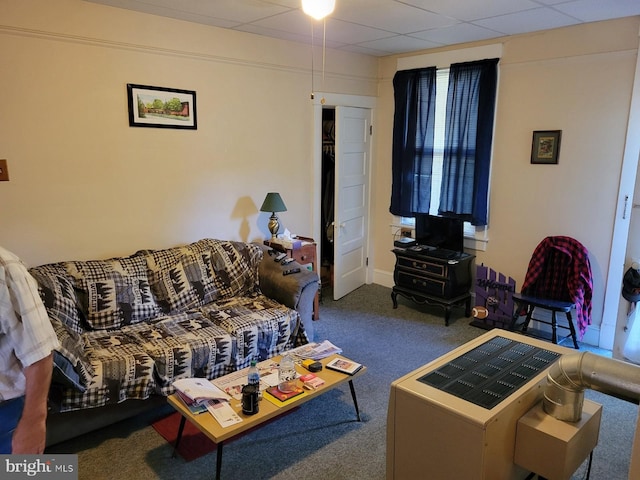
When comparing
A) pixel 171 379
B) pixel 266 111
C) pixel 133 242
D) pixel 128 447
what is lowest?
pixel 128 447

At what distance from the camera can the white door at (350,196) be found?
16.1ft

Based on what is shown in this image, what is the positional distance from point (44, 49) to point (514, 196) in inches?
154

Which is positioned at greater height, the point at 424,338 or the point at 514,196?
the point at 514,196

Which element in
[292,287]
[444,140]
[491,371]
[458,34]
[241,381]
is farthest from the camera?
[444,140]

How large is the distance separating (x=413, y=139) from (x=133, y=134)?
9.12 feet

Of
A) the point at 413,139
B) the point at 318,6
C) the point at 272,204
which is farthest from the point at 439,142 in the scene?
the point at 318,6

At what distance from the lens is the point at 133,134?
354cm

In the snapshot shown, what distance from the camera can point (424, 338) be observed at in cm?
413

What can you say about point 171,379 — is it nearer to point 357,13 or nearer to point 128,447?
point 128,447

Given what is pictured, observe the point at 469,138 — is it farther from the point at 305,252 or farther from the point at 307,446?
the point at 307,446

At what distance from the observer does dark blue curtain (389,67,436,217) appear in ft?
15.8

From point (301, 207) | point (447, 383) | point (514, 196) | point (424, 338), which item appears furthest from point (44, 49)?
point (514, 196)

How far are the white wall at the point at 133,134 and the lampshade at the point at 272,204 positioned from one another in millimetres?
233

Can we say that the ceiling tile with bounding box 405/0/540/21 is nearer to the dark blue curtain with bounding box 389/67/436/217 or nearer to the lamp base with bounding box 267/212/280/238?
the dark blue curtain with bounding box 389/67/436/217
